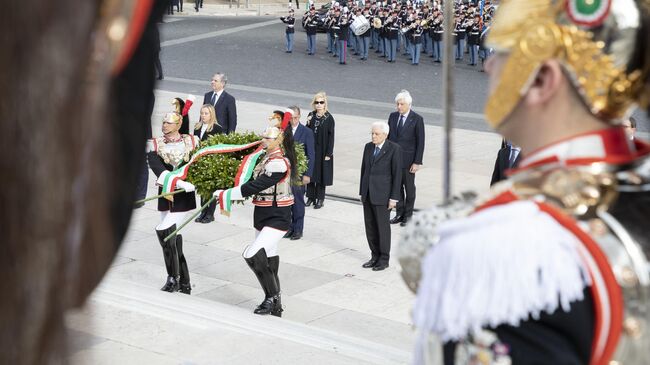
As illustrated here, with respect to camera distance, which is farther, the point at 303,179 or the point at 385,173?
the point at 303,179

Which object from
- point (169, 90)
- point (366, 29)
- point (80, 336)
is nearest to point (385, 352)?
point (80, 336)

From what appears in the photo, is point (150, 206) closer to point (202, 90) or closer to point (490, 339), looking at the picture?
point (202, 90)

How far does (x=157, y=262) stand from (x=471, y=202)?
1053 centimetres

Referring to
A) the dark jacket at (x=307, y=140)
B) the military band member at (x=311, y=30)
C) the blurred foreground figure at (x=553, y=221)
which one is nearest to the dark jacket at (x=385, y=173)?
the dark jacket at (x=307, y=140)

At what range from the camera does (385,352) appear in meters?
7.78

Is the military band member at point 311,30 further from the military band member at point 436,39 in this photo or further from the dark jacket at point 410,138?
the dark jacket at point 410,138

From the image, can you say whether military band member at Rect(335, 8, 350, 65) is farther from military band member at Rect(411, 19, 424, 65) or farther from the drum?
military band member at Rect(411, 19, 424, 65)

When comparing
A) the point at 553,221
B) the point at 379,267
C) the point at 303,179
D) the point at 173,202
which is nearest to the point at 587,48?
the point at 553,221

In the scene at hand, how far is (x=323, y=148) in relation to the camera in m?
14.3

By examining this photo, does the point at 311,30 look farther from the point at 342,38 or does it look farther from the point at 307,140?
the point at 307,140

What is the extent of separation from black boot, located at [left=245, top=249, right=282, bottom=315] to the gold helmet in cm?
836

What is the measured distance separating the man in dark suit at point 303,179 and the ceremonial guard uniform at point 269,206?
7.65 ft

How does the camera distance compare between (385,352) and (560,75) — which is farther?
(385,352)

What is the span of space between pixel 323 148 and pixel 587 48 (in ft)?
41.8
